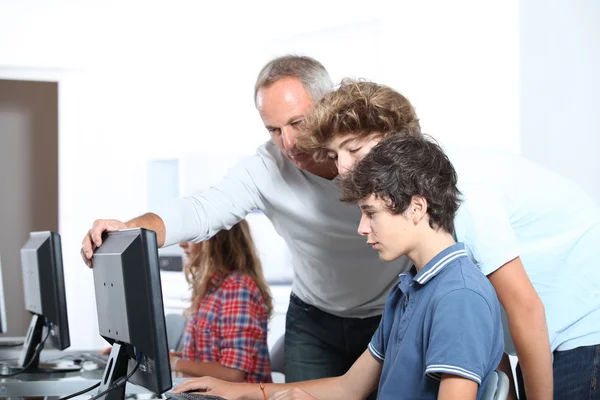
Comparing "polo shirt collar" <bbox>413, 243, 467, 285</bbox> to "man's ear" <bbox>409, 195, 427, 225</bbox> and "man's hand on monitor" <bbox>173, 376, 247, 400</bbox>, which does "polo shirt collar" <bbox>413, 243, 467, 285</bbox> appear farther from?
"man's hand on monitor" <bbox>173, 376, 247, 400</bbox>

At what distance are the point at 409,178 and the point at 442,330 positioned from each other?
0.94ft

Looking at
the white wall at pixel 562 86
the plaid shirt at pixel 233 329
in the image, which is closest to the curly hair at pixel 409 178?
the plaid shirt at pixel 233 329

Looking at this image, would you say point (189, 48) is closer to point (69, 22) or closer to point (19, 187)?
point (69, 22)

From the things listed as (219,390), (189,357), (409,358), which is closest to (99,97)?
(189,357)

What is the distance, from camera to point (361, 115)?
4.86 ft

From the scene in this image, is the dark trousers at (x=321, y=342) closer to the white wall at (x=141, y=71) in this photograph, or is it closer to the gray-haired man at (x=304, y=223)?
the gray-haired man at (x=304, y=223)

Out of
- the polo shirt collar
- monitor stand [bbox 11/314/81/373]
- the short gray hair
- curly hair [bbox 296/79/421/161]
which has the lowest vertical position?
monitor stand [bbox 11/314/81/373]

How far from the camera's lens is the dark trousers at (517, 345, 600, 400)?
4.81ft

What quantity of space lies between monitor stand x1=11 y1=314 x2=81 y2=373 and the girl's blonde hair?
0.47m

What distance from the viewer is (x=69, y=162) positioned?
4.67 meters

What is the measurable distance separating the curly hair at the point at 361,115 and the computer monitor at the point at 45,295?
3.42ft

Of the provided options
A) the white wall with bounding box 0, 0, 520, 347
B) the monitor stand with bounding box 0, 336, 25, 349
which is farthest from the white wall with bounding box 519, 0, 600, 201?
the monitor stand with bounding box 0, 336, 25, 349

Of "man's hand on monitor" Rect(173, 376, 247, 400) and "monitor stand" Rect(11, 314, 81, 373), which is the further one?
"monitor stand" Rect(11, 314, 81, 373)

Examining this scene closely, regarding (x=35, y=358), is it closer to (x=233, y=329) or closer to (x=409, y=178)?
(x=233, y=329)
